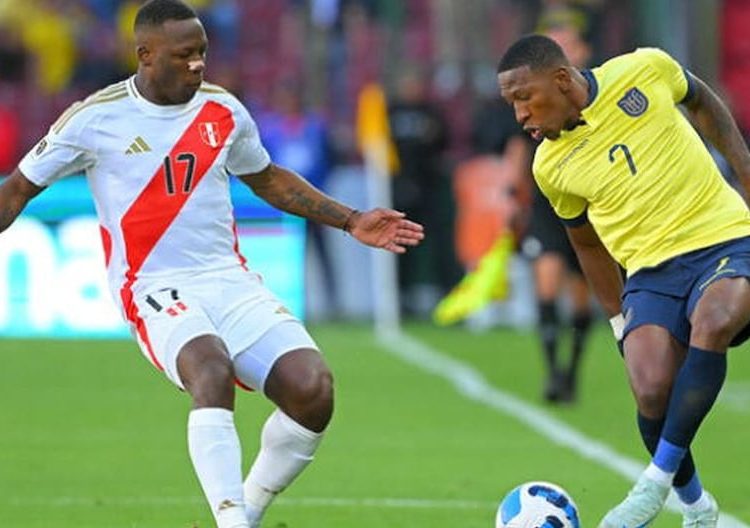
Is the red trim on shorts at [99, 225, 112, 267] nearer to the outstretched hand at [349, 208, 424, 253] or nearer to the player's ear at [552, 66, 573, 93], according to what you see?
the outstretched hand at [349, 208, 424, 253]

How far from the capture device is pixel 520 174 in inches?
616

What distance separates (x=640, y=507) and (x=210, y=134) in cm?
227

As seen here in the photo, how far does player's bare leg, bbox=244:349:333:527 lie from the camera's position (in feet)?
27.4

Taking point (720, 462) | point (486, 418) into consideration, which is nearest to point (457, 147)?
point (486, 418)

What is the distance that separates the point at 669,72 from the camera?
8812 millimetres

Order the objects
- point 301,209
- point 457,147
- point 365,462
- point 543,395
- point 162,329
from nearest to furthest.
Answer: point 162,329 → point 301,209 → point 365,462 → point 543,395 → point 457,147

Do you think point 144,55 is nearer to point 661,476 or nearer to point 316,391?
point 316,391

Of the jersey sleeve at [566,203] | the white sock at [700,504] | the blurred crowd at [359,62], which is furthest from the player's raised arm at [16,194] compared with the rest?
the blurred crowd at [359,62]

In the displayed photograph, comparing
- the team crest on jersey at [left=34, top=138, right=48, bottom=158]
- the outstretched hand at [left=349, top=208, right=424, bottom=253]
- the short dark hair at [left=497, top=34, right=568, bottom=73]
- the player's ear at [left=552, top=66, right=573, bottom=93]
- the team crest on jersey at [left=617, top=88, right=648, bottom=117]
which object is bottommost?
the outstretched hand at [left=349, top=208, right=424, bottom=253]

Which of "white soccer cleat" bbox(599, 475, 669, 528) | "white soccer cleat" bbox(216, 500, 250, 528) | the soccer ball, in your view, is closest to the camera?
"white soccer cleat" bbox(216, 500, 250, 528)

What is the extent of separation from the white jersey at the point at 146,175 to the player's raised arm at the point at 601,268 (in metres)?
1.45

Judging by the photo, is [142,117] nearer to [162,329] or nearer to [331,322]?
[162,329]

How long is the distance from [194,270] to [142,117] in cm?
64

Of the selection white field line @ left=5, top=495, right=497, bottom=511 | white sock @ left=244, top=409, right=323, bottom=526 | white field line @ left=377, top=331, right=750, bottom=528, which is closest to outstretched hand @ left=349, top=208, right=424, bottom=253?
white sock @ left=244, top=409, right=323, bottom=526
